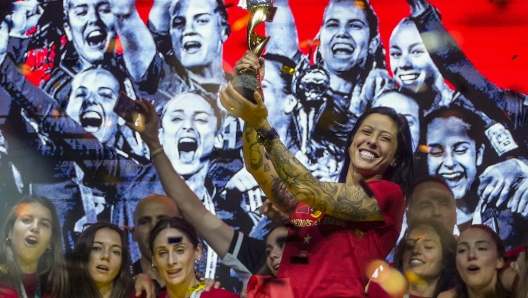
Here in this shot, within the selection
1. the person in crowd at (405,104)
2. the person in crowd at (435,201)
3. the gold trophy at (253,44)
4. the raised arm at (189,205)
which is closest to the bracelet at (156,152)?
the raised arm at (189,205)

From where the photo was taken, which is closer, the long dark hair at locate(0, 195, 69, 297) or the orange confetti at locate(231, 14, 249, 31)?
the long dark hair at locate(0, 195, 69, 297)

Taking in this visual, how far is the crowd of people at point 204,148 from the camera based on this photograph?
10.6 feet

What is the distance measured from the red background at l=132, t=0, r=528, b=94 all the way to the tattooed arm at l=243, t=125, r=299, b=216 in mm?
1160

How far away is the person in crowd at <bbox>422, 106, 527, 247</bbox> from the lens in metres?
3.22

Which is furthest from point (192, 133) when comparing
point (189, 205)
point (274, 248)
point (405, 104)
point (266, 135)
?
point (266, 135)

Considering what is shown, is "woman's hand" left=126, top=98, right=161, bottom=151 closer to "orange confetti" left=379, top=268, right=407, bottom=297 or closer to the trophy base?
"orange confetti" left=379, top=268, right=407, bottom=297

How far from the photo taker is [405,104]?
3.30 metres

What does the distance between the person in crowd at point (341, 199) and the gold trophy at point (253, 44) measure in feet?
0.07

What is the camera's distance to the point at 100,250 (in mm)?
3348

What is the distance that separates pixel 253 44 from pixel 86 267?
1.72 meters

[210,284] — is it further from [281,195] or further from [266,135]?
[266,135]

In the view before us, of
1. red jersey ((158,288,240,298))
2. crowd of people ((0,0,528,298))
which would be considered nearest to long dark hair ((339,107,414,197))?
crowd of people ((0,0,528,298))

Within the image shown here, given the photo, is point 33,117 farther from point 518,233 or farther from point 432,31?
point 518,233

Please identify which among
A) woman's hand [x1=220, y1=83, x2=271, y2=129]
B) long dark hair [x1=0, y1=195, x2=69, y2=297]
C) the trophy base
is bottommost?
long dark hair [x1=0, y1=195, x2=69, y2=297]
